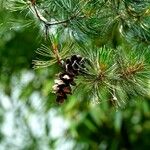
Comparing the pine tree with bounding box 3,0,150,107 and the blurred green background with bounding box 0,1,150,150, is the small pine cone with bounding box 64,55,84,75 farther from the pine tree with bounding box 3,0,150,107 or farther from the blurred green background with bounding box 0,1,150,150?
the blurred green background with bounding box 0,1,150,150

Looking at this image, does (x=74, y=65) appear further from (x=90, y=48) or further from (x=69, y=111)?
(x=69, y=111)

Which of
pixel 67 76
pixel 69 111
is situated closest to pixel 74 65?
pixel 67 76

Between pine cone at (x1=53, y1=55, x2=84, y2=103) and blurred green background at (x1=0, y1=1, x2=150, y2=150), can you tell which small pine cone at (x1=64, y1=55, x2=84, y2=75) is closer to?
pine cone at (x1=53, y1=55, x2=84, y2=103)

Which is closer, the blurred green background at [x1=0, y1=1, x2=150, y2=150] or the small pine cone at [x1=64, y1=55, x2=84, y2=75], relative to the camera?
the small pine cone at [x1=64, y1=55, x2=84, y2=75]

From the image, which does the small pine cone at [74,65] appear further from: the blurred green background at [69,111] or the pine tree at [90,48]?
the blurred green background at [69,111]

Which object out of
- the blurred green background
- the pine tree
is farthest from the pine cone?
the blurred green background

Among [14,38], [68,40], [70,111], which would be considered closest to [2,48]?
[14,38]

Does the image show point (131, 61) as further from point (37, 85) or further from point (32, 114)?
point (32, 114)

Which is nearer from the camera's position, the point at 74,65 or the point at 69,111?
the point at 74,65
